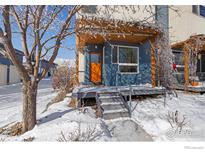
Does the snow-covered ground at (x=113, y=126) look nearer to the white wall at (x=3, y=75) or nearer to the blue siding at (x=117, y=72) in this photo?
the blue siding at (x=117, y=72)

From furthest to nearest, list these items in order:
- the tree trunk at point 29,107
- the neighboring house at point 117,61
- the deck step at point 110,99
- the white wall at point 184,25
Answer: the white wall at point 184,25 → the neighboring house at point 117,61 → the deck step at point 110,99 → the tree trunk at point 29,107

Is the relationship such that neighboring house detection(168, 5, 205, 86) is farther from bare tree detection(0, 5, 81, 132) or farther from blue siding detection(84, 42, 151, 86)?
bare tree detection(0, 5, 81, 132)

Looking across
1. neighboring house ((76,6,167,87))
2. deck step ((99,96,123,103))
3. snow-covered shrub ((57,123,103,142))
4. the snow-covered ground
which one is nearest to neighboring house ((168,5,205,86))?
neighboring house ((76,6,167,87))

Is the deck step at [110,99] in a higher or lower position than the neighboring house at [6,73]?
lower

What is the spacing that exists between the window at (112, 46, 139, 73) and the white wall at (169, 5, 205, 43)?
2.13 metres

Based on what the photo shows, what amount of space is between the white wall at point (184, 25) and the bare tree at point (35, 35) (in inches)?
228

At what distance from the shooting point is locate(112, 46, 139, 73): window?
6.18 meters

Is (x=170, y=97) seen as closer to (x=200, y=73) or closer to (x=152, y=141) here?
(x=152, y=141)

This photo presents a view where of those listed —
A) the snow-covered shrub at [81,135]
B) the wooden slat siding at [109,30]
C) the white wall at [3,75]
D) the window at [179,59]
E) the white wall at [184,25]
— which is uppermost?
the white wall at [184,25]

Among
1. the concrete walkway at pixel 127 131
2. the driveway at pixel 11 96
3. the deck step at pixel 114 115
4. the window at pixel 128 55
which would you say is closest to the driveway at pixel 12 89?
the driveway at pixel 11 96

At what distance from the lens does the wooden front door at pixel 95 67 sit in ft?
20.2
